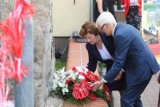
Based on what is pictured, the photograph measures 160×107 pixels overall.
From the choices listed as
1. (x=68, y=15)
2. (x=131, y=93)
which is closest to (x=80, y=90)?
(x=131, y=93)

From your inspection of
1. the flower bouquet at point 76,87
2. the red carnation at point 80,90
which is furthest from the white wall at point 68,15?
the red carnation at point 80,90

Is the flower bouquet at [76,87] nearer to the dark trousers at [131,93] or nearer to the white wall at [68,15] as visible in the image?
the dark trousers at [131,93]

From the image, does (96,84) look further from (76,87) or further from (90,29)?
(90,29)

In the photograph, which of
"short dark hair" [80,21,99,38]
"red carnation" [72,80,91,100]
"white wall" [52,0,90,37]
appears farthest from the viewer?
"white wall" [52,0,90,37]

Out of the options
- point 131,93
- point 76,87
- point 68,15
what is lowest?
point 131,93

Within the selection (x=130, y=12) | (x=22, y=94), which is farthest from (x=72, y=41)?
(x=22, y=94)

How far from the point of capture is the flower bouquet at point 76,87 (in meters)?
3.91

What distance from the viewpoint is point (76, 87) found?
154 inches

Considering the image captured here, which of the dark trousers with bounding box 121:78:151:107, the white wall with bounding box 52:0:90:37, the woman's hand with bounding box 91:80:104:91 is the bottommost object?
the dark trousers with bounding box 121:78:151:107

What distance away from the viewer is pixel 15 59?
5.47 ft

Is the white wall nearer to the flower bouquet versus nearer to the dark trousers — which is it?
the flower bouquet

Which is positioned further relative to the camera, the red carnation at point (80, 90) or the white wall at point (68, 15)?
the white wall at point (68, 15)

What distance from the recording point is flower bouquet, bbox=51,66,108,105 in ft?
12.8

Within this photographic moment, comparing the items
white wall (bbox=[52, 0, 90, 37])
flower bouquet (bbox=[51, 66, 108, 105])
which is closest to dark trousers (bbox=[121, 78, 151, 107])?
flower bouquet (bbox=[51, 66, 108, 105])
